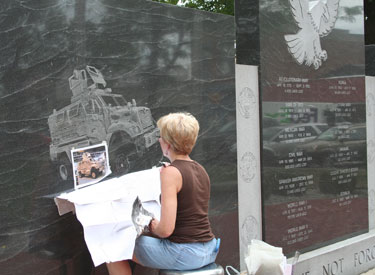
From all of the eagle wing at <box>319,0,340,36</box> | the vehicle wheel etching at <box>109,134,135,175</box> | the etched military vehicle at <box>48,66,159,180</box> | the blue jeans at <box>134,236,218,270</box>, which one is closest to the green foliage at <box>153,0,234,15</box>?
the eagle wing at <box>319,0,340,36</box>

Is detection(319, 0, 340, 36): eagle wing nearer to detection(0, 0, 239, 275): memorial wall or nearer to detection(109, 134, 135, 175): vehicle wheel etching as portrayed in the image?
detection(0, 0, 239, 275): memorial wall

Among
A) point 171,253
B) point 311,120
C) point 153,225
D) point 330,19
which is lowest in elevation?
point 171,253

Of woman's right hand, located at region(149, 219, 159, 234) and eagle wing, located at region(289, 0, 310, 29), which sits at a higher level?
eagle wing, located at region(289, 0, 310, 29)

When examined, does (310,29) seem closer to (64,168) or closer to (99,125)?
(99,125)

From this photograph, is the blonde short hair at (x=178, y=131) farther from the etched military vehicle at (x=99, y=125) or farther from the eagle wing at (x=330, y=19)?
the eagle wing at (x=330, y=19)

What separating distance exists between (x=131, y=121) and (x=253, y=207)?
165 cm

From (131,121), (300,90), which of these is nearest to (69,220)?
(131,121)

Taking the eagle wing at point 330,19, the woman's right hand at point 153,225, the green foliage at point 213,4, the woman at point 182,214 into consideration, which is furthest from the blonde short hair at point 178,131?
the green foliage at point 213,4

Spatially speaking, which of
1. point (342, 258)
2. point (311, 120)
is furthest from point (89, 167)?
point (342, 258)

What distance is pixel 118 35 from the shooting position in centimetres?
334

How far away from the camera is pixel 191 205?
254 centimetres

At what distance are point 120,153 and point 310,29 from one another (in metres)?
2.65

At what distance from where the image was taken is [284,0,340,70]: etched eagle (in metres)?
4.88

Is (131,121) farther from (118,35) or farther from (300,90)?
(300,90)
